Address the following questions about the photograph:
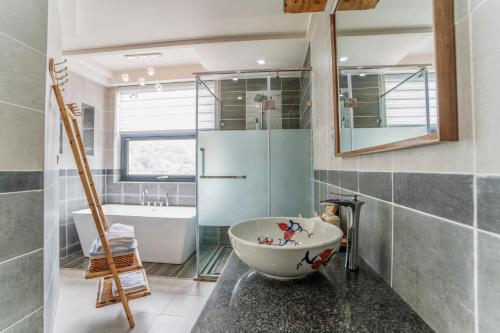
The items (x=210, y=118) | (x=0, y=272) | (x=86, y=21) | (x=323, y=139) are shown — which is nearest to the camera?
(x=0, y=272)

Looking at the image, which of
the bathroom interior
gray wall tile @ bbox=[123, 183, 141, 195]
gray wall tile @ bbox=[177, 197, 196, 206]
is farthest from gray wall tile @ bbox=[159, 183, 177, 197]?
gray wall tile @ bbox=[123, 183, 141, 195]

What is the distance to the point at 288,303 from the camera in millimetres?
607

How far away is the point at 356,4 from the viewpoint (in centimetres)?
99

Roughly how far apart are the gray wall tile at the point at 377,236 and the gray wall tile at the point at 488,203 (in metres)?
0.30

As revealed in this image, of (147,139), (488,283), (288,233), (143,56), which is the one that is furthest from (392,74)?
(147,139)

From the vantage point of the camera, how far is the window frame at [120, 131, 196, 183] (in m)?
3.48

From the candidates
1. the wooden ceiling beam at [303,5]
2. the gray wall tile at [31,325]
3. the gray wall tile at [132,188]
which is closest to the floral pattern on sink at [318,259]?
the wooden ceiling beam at [303,5]

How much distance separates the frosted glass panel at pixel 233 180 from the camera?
2367 mm

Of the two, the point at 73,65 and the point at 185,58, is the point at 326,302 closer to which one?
the point at 185,58

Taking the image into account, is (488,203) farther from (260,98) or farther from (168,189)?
(168,189)

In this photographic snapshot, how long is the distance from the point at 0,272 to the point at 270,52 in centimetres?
275

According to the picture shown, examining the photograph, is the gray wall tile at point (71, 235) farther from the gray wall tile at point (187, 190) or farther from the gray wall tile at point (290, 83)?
the gray wall tile at point (290, 83)

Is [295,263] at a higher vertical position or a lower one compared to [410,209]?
lower

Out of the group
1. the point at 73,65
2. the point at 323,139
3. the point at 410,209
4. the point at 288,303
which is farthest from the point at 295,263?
the point at 73,65
